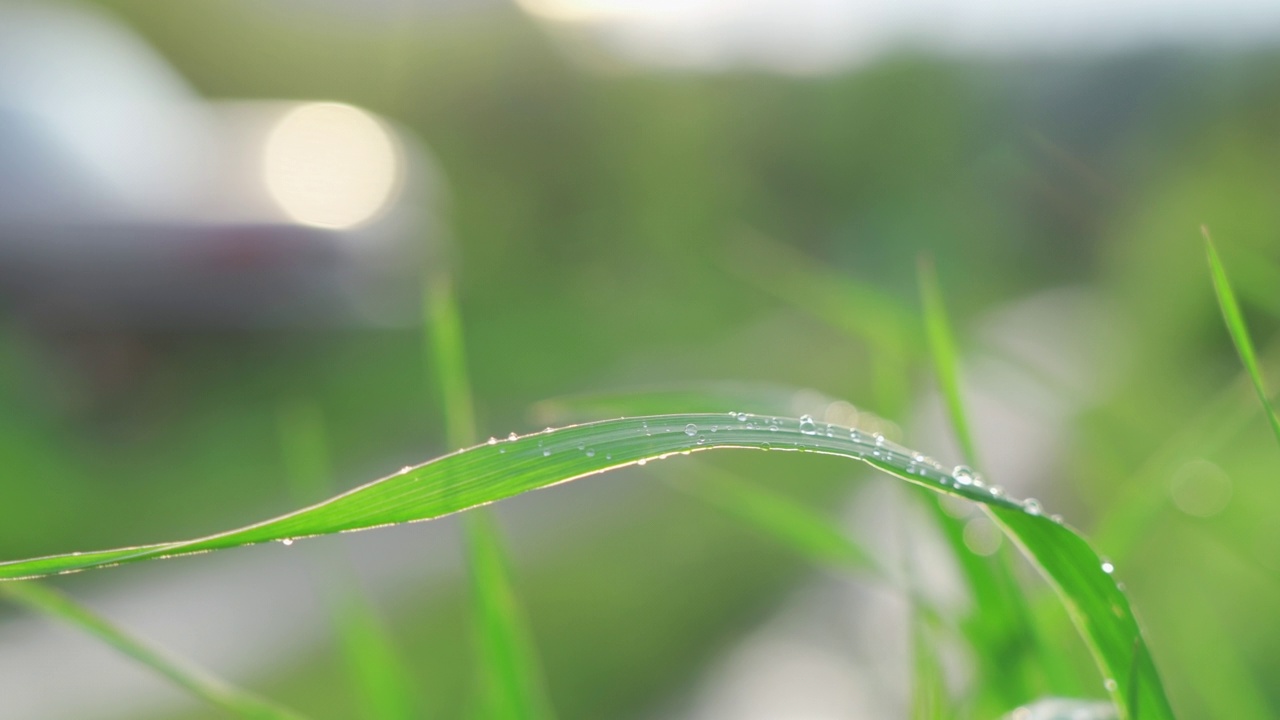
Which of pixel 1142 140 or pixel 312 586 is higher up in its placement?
pixel 1142 140

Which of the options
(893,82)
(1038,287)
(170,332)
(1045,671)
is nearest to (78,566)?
(1045,671)

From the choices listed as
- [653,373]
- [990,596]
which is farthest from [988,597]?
[653,373]

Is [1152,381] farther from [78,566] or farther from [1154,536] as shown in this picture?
[78,566]

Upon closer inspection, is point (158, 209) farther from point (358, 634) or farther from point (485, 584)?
point (485, 584)

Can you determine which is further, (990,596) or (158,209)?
(158,209)

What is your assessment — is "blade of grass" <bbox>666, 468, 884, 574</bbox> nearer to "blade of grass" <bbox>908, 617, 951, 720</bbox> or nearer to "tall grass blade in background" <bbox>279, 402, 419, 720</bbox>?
"blade of grass" <bbox>908, 617, 951, 720</bbox>

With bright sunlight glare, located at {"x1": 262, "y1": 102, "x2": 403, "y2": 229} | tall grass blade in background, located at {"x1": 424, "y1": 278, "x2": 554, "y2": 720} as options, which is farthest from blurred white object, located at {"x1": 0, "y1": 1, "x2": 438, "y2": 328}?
tall grass blade in background, located at {"x1": 424, "y1": 278, "x2": 554, "y2": 720}
